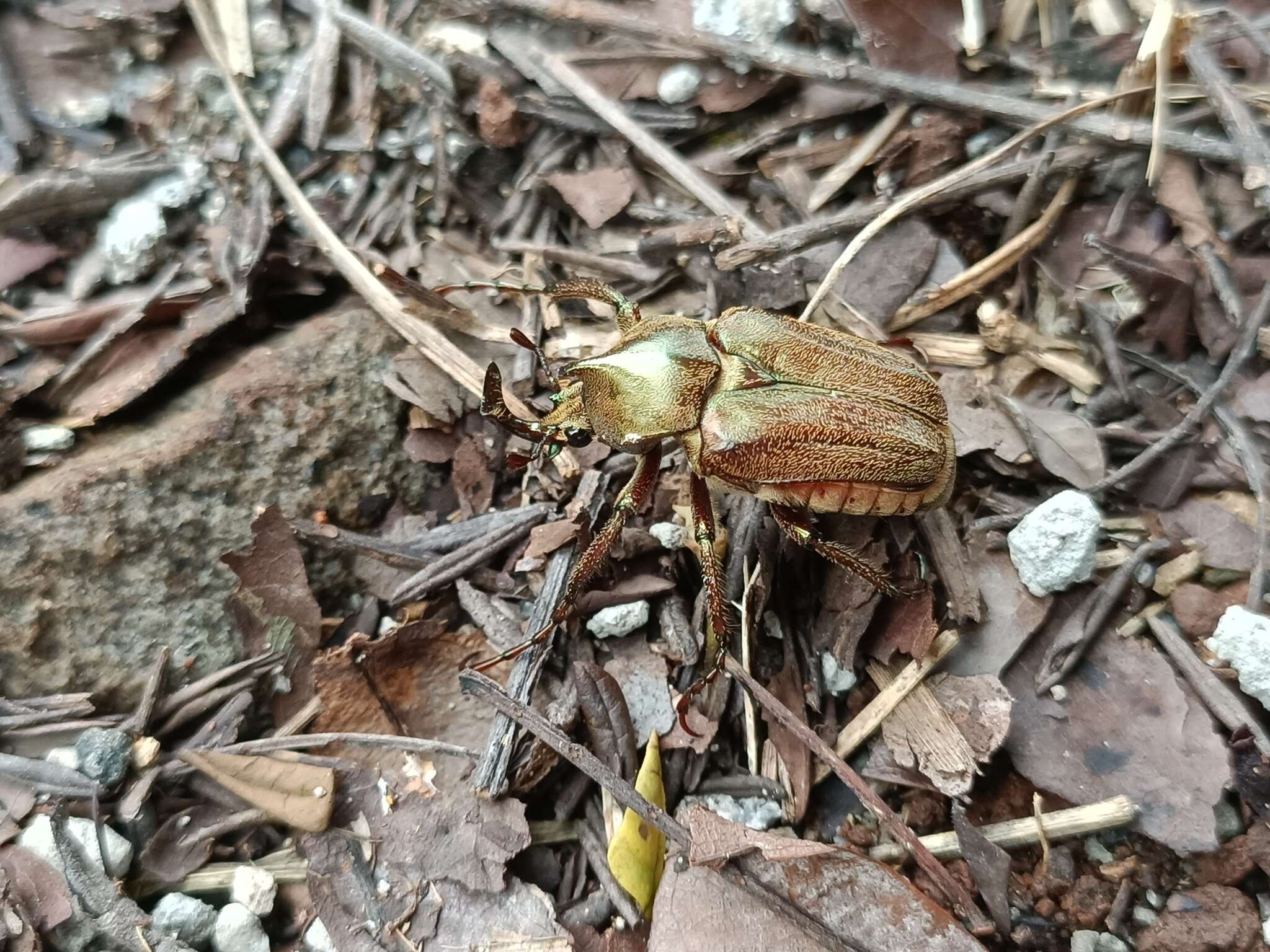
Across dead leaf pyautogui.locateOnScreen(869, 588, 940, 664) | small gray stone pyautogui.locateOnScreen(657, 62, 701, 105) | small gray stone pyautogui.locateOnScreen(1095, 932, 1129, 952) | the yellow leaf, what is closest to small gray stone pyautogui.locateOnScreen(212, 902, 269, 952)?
the yellow leaf

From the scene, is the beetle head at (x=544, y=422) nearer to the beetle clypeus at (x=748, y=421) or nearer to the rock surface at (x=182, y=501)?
the beetle clypeus at (x=748, y=421)

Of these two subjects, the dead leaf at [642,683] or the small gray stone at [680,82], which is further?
the small gray stone at [680,82]

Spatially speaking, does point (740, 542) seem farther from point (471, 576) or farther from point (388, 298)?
point (388, 298)

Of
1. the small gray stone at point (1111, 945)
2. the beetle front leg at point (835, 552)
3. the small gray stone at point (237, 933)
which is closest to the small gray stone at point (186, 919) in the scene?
the small gray stone at point (237, 933)

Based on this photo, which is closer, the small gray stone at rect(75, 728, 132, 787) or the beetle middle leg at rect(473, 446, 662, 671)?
the small gray stone at rect(75, 728, 132, 787)

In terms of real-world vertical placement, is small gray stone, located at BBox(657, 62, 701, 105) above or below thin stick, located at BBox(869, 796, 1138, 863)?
above

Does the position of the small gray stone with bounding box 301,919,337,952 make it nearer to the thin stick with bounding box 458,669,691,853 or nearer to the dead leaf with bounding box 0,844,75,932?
the dead leaf with bounding box 0,844,75,932
